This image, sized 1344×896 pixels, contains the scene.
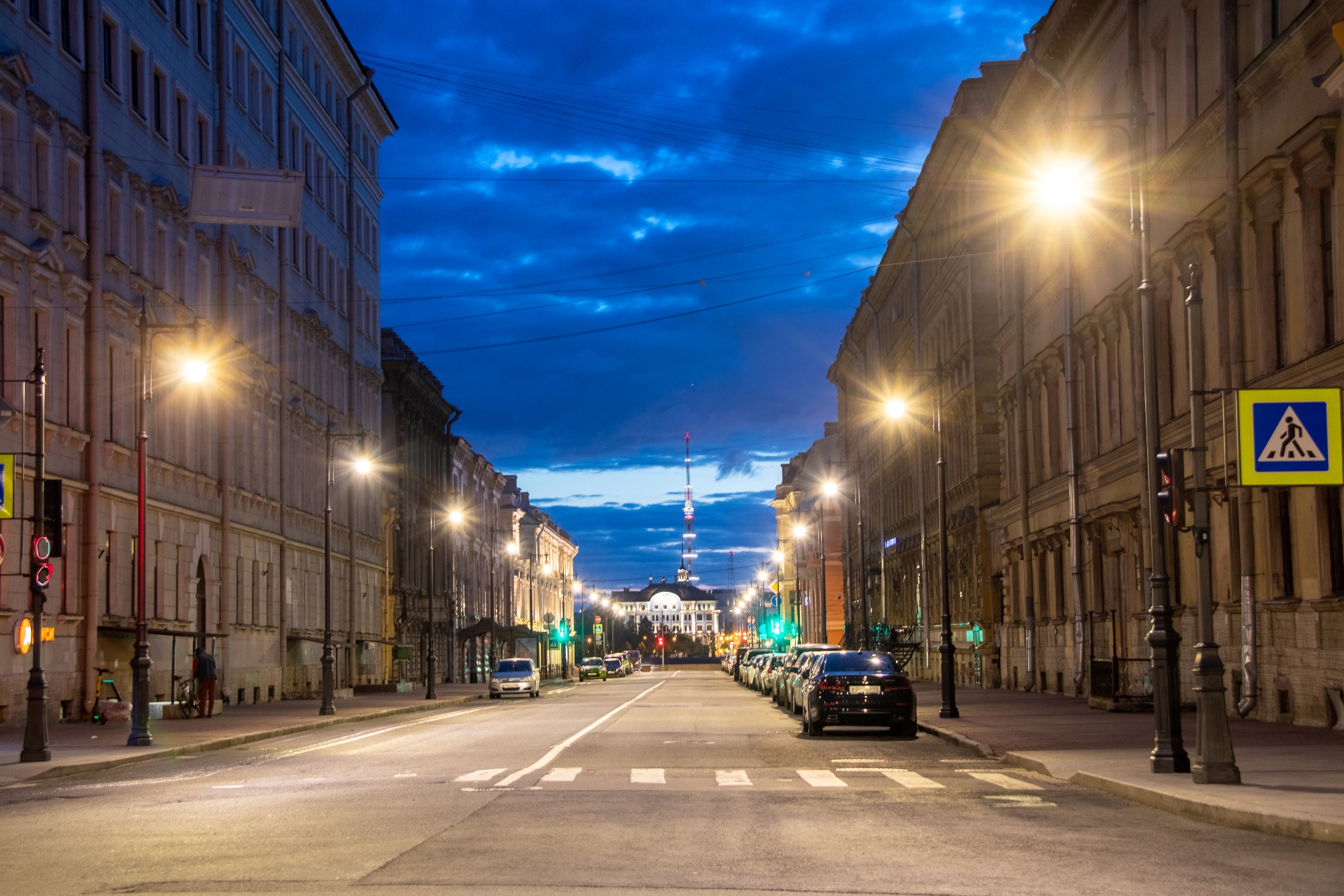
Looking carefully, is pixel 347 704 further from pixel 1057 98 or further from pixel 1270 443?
pixel 1270 443

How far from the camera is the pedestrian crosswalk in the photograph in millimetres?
18812

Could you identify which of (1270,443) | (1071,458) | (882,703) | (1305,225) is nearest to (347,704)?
(1071,458)

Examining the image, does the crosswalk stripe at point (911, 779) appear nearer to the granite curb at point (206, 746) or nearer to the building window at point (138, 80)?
the granite curb at point (206, 746)

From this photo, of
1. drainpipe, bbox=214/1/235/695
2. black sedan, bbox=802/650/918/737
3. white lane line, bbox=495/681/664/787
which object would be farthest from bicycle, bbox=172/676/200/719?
black sedan, bbox=802/650/918/737

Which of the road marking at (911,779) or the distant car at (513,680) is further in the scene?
the distant car at (513,680)

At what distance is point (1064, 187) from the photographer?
2139cm

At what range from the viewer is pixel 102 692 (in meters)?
36.8

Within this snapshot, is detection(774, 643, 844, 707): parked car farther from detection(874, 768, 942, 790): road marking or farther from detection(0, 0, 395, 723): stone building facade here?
detection(874, 768, 942, 790): road marking

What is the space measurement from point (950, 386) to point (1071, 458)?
62.3ft

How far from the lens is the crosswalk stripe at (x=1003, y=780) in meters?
18.3

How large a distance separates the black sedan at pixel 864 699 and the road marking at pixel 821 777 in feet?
24.3

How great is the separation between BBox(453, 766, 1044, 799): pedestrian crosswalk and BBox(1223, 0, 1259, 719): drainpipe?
9.55m

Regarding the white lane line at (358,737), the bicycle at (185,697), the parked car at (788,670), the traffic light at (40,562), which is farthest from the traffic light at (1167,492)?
the bicycle at (185,697)

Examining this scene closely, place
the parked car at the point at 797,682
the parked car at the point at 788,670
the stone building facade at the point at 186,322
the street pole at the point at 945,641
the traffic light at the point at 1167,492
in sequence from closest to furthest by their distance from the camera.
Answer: the traffic light at the point at 1167,492 < the street pole at the point at 945,641 < the stone building facade at the point at 186,322 < the parked car at the point at 797,682 < the parked car at the point at 788,670
